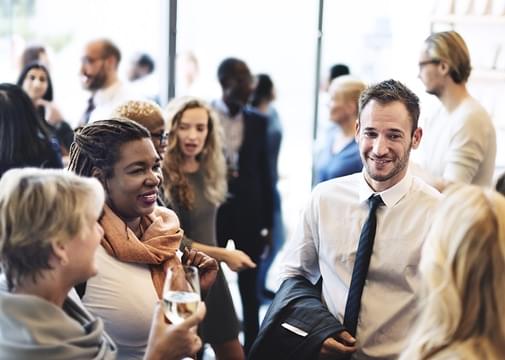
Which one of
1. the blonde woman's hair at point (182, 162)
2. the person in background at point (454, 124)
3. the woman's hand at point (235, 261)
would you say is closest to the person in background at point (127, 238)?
the woman's hand at point (235, 261)

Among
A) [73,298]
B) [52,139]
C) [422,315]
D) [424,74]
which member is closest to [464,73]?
[424,74]

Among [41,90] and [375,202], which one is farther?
[41,90]

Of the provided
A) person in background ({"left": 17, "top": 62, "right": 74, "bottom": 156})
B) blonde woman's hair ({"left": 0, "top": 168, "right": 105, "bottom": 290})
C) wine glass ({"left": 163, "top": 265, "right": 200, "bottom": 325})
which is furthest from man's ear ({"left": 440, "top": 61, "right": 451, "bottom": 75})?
blonde woman's hair ({"left": 0, "top": 168, "right": 105, "bottom": 290})

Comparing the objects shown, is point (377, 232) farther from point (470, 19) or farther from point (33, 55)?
point (33, 55)

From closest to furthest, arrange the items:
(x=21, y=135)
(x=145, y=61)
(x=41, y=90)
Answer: (x=21, y=135)
(x=41, y=90)
(x=145, y=61)

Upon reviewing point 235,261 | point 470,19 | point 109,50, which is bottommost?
point 235,261

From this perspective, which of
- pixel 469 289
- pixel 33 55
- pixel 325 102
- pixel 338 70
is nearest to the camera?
pixel 469 289

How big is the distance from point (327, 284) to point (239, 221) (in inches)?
70.9

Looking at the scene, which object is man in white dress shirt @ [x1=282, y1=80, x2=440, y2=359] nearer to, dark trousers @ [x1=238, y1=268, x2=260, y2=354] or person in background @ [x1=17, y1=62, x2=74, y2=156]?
dark trousers @ [x1=238, y1=268, x2=260, y2=354]

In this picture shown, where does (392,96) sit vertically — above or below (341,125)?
above

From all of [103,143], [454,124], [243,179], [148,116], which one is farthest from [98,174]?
[243,179]

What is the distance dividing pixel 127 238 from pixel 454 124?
1951 mm

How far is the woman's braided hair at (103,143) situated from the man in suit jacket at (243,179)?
188 cm

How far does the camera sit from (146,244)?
2.01 metres
